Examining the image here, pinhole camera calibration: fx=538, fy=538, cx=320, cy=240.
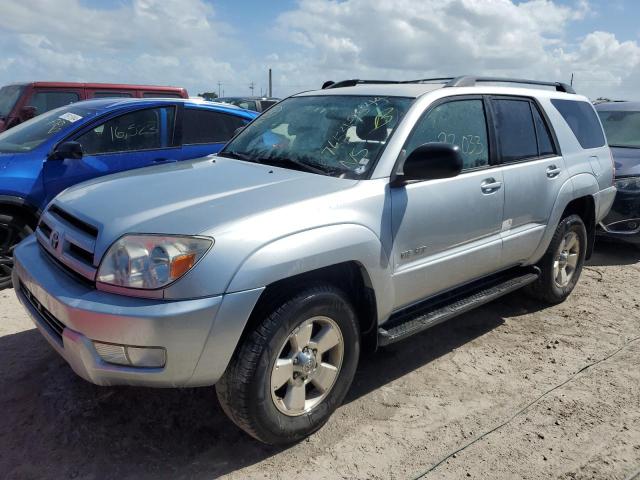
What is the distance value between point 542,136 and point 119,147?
12.7ft

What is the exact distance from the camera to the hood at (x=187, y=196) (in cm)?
241

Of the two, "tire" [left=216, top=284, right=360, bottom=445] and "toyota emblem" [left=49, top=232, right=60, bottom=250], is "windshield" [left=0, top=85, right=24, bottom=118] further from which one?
"tire" [left=216, top=284, right=360, bottom=445]

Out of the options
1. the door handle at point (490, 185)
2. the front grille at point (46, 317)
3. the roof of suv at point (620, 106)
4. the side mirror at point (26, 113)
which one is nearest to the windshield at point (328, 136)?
the door handle at point (490, 185)

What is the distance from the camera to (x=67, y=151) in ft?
15.6

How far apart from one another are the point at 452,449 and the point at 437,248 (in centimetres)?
112

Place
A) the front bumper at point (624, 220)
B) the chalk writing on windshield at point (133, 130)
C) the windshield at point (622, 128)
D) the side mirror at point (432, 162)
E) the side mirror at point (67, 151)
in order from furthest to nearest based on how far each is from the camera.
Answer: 1. the windshield at point (622, 128)
2. the front bumper at point (624, 220)
3. the chalk writing on windshield at point (133, 130)
4. the side mirror at point (67, 151)
5. the side mirror at point (432, 162)

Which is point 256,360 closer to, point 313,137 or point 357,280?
point 357,280

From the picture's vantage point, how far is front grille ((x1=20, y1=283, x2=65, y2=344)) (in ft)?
8.16

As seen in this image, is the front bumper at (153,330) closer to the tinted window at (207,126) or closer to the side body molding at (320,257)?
the side body molding at (320,257)

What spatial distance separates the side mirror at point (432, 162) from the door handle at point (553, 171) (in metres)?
1.56

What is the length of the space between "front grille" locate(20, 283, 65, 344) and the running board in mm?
1623

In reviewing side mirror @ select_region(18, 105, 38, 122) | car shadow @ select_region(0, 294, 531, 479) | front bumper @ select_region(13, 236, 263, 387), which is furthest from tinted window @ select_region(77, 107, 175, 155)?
side mirror @ select_region(18, 105, 38, 122)

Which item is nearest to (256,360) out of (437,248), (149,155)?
(437,248)

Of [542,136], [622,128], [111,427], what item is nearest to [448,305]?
[542,136]
